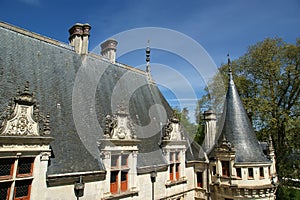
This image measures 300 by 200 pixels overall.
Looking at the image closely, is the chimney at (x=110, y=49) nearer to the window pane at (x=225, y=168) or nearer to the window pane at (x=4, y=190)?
the window pane at (x=225, y=168)

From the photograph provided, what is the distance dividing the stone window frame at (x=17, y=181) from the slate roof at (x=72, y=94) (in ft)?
1.97

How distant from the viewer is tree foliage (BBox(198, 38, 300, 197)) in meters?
18.3

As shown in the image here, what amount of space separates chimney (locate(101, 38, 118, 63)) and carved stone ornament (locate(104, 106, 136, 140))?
283 inches

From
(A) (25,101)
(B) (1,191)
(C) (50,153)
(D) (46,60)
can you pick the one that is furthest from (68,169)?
(D) (46,60)

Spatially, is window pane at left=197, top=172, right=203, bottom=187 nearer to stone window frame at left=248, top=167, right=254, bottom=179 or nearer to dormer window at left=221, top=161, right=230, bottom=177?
dormer window at left=221, top=161, right=230, bottom=177

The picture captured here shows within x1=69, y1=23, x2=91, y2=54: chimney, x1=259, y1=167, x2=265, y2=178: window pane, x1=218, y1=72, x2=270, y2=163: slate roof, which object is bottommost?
x1=259, y1=167, x2=265, y2=178: window pane

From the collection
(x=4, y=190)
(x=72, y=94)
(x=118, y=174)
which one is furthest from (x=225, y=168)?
(x=4, y=190)

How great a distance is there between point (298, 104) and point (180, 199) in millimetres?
13934

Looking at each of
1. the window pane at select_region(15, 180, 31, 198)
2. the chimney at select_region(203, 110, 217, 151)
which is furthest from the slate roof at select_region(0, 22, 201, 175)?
the chimney at select_region(203, 110, 217, 151)

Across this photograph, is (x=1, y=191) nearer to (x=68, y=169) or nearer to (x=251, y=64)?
(x=68, y=169)

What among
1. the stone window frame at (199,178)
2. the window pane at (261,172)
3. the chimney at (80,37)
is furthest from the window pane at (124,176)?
the window pane at (261,172)

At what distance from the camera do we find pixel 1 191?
5926 millimetres

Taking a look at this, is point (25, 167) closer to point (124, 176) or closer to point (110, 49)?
point (124, 176)

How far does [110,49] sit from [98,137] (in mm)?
8323
